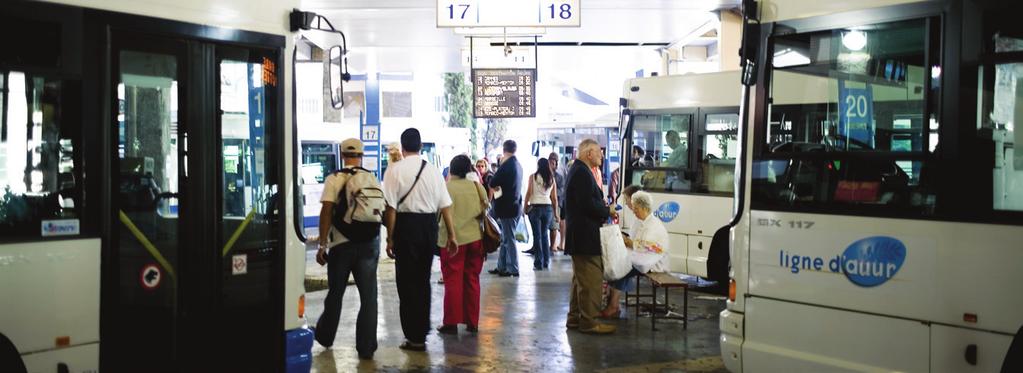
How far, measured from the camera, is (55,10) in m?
4.74

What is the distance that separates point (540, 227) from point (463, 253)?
5.23m

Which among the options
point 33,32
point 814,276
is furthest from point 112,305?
point 814,276

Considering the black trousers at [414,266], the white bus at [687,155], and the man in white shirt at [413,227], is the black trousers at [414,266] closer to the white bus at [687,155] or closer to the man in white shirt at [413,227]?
the man in white shirt at [413,227]

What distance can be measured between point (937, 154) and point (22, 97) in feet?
15.7

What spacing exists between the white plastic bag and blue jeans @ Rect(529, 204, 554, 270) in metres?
4.93

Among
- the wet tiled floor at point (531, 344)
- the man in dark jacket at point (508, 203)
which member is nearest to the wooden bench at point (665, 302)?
the wet tiled floor at point (531, 344)

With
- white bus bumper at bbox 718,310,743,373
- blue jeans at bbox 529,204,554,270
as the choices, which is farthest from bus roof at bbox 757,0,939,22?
blue jeans at bbox 529,204,554,270

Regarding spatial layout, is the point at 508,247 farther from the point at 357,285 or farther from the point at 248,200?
the point at 248,200

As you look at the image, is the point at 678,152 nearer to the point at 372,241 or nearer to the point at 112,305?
the point at 372,241

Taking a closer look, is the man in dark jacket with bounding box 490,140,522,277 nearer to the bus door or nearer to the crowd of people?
the crowd of people

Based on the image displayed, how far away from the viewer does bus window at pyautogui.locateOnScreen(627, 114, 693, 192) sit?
12594 millimetres

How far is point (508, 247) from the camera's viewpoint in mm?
13180

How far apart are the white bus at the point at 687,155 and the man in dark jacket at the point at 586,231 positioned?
11.9 ft

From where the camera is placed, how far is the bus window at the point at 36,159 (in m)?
4.56
